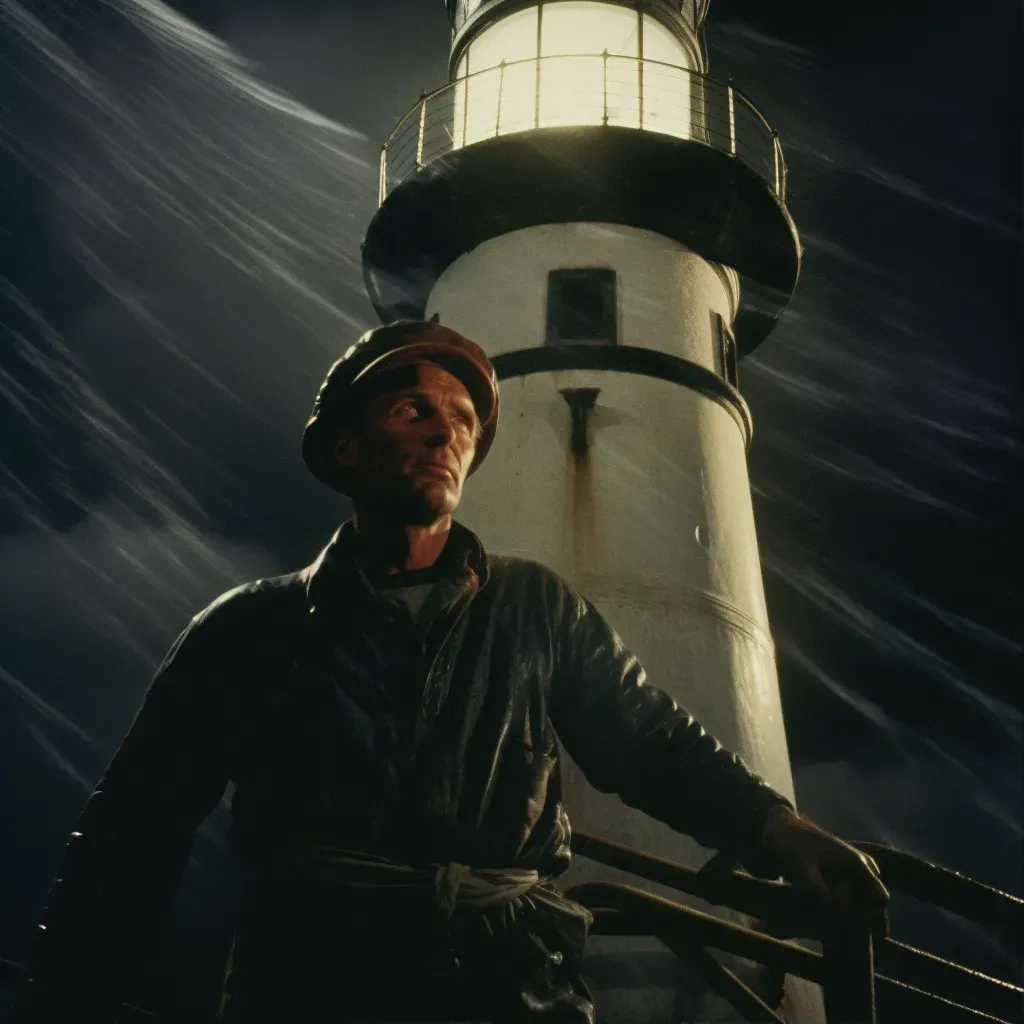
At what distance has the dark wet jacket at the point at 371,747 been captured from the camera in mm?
1727

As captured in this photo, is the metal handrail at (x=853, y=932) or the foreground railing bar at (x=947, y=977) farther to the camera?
the foreground railing bar at (x=947, y=977)

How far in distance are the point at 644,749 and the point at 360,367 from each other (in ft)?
3.90

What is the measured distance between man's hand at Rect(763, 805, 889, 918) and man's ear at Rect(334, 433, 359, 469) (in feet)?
4.38

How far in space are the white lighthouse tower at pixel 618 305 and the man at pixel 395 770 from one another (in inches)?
163

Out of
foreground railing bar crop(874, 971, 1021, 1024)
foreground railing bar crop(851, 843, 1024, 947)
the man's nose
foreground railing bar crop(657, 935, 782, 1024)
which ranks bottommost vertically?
foreground railing bar crop(657, 935, 782, 1024)

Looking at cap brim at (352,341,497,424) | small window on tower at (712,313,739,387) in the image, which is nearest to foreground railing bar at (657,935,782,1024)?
cap brim at (352,341,497,424)

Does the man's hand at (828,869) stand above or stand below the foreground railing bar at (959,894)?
above

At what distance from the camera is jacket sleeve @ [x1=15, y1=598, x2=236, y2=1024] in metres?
1.66

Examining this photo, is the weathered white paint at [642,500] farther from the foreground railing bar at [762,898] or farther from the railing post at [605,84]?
the foreground railing bar at [762,898]

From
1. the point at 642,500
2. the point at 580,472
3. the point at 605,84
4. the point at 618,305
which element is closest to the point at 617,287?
Result: the point at 618,305

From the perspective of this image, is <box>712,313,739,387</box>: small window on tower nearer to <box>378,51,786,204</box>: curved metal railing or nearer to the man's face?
<box>378,51,786,204</box>: curved metal railing

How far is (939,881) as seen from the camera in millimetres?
2523

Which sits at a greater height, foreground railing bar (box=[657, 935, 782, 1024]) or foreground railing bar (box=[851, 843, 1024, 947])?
foreground railing bar (box=[851, 843, 1024, 947])

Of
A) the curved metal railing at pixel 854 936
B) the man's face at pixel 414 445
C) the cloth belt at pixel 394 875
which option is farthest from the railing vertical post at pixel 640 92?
the cloth belt at pixel 394 875
